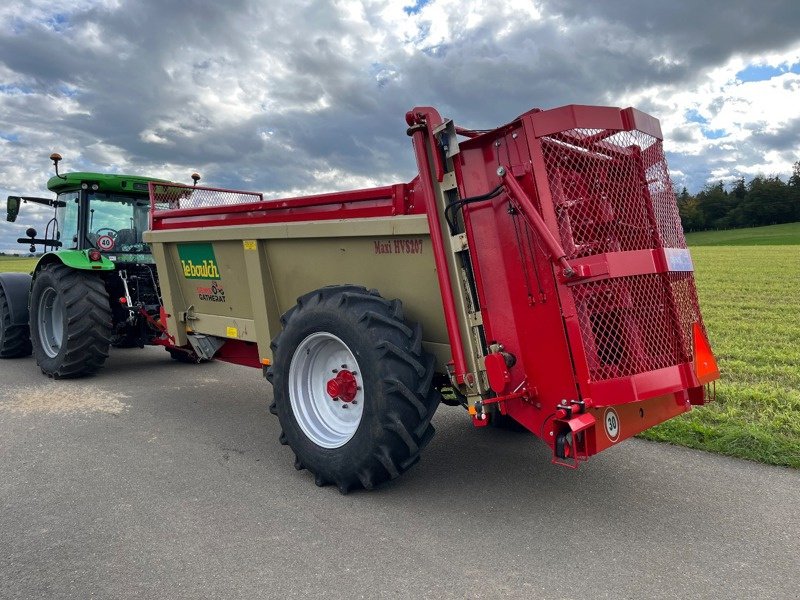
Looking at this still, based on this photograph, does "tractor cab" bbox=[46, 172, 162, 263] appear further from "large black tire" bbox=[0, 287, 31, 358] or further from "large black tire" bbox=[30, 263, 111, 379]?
"large black tire" bbox=[0, 287, 31, 358]

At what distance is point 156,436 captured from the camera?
4832mm

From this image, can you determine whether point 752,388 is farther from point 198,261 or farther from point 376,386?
point 198,261

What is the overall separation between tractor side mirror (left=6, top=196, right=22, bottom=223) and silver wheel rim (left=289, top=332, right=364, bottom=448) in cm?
555

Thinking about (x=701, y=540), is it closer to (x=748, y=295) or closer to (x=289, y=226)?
(x=289, y=226)

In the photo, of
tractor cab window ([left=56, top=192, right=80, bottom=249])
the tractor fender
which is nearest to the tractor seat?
tractor cab window ([left=56, top=192, right=80, bottom=249])

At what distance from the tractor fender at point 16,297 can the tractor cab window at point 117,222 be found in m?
1.47

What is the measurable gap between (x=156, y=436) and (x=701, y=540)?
3868 mm

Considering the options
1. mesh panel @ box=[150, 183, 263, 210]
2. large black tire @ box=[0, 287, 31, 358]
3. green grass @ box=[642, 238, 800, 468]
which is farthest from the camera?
large black tire @ box=[0, 287, 31, 358]

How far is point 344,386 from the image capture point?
3.78 metres

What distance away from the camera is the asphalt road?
2.70 metres

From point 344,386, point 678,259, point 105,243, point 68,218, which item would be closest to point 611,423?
point 678,259

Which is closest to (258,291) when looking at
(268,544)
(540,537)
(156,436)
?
(156,436)

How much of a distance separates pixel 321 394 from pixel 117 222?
4799 millimetres

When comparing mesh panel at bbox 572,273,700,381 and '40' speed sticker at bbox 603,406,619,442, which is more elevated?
mesh panel at bbox 572,273,700,381
